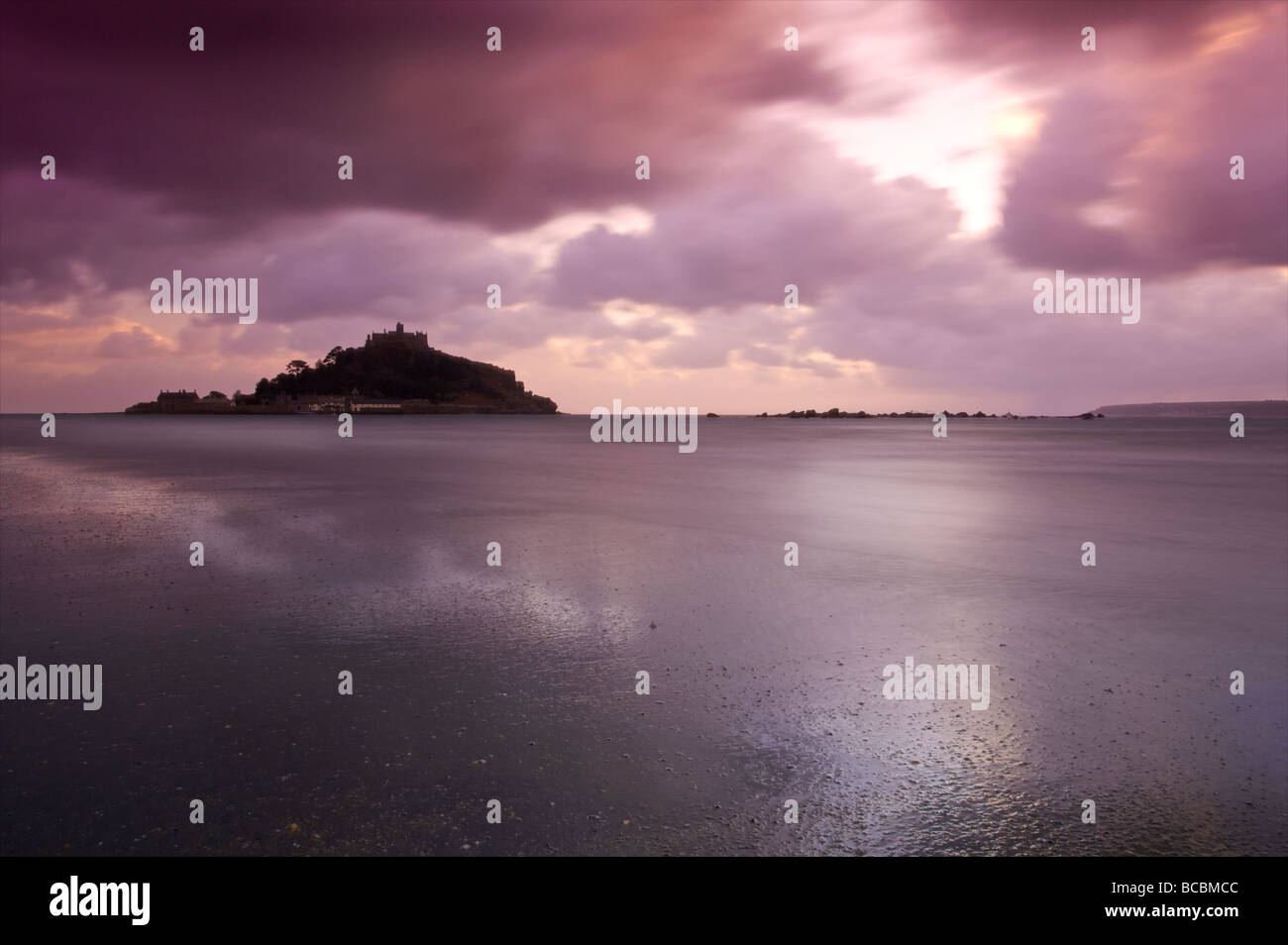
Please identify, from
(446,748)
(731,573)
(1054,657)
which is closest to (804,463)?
(731,573)

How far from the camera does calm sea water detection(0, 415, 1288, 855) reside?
414cm

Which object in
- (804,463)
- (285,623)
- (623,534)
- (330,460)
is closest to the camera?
(285,623)

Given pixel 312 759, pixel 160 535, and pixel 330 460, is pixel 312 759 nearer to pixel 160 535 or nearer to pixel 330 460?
pixel 160 535

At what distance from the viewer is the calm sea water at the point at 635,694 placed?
4.14 meters

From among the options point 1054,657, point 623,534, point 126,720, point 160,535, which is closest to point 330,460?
point 160,535

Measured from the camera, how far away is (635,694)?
19.7ft
